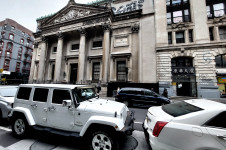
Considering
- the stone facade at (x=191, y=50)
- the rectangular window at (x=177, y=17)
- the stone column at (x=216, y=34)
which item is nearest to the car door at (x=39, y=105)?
the stone facade at (x=191, y=50)

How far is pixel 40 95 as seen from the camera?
11.3 feet

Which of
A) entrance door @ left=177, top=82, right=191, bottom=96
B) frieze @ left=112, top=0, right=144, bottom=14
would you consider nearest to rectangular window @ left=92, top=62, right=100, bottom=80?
frieze @ left=112, top=0, right=144, bottom=14

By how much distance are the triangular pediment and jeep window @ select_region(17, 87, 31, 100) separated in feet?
55.6

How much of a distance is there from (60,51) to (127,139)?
19.8 m

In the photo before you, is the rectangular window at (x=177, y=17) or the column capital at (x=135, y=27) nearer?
the rectangular window at (x=177, y=17)

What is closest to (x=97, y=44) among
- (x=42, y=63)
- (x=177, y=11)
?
(x=42, y=63)

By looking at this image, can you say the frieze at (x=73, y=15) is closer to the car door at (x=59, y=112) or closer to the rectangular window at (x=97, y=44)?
the rectangular window at (x=97, y=44)

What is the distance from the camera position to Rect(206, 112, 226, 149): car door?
1.78m

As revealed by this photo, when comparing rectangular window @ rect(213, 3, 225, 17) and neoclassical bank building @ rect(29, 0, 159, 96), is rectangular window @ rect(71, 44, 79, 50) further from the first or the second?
rectangular window @ rect(213, 3, 225, 17)

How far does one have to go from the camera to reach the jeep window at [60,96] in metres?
3.12

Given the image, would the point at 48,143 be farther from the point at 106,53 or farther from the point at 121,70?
the point at 121,70

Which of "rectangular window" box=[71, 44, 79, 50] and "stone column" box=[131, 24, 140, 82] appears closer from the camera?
"stone column" box=[131, 24, 140, 82]

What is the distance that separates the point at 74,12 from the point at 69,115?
21395 mm

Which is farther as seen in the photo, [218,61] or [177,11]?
[177,11]
